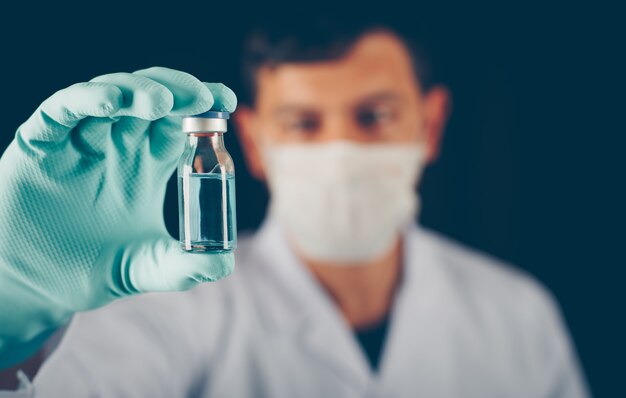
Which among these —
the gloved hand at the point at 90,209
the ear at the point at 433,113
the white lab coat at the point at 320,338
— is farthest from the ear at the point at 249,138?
the gloved hand at the point at 90,209

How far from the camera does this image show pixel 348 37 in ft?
4.83

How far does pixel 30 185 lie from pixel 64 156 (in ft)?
0.20

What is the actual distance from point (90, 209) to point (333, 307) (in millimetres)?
781

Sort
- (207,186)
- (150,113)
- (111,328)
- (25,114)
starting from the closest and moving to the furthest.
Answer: (150,113)
(207,186)
(111,328)
(25,114)

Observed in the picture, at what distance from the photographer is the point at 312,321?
1479 millimetres

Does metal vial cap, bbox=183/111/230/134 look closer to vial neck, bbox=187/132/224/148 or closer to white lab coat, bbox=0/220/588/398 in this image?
vial neck, bbox=187/132/224/148

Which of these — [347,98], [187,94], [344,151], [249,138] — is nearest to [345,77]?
[347,98]

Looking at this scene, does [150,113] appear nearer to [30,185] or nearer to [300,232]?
[30,185]

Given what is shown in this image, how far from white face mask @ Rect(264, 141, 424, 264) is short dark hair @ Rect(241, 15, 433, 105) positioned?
219 mm

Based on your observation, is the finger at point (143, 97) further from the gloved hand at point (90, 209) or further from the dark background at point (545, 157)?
the dark background at point (545, 157)

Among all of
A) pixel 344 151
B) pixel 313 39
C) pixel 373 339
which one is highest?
pixel 313 39

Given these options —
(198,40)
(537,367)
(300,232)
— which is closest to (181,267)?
(300,232)

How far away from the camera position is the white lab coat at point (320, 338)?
1.32 m

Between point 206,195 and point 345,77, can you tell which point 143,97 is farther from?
point 345,77
